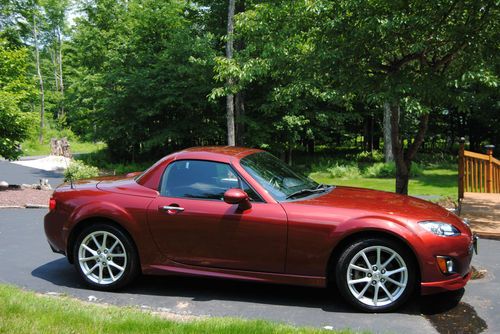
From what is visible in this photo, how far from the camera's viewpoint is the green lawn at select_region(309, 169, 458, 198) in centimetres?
1420

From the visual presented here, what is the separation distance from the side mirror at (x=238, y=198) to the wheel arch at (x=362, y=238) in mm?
940

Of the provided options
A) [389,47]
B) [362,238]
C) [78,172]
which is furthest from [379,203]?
[78,172]

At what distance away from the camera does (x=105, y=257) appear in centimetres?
545

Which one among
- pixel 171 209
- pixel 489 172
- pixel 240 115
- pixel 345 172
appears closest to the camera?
Answer: pixel 171 209

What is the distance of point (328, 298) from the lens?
5184mm

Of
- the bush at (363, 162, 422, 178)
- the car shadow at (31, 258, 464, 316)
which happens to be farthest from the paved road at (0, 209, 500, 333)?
the bush at (363, 162, 422, 178)

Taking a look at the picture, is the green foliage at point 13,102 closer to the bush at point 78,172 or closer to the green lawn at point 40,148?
the bush at point 78,172

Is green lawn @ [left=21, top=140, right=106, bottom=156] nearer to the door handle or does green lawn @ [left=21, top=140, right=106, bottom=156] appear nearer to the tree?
the tree

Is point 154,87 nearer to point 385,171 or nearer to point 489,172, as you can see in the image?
point 385,171

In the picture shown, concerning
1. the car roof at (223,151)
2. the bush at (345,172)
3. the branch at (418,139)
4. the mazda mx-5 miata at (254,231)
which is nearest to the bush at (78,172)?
the mazda mx-5 miata at (254,231)

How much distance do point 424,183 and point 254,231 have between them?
13.1 metres

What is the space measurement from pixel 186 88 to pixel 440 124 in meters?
15.8

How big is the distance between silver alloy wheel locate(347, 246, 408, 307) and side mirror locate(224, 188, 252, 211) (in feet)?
3.73

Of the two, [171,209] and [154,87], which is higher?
[154,87]
